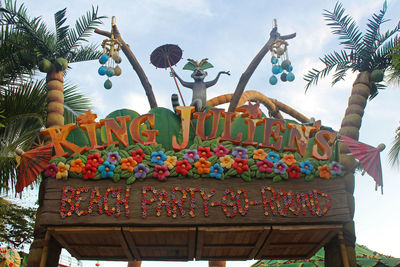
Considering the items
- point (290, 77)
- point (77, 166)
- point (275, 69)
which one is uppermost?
point (275, 69)

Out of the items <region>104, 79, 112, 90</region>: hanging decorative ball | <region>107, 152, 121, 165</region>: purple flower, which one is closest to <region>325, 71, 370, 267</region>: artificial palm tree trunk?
<region>107, 152, 121, 165</region>: purple flower

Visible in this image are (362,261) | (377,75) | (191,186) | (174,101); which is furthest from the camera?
(362,261)

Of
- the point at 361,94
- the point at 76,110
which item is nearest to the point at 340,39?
the point at 361,94

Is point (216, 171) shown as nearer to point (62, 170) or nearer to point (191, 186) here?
point (191, 186)

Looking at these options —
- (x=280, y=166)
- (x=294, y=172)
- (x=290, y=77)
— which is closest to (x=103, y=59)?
(x=290, y=77)

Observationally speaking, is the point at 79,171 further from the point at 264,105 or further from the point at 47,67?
the point at 264,105

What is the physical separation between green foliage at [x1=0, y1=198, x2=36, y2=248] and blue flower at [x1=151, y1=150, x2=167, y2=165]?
897 centimetres

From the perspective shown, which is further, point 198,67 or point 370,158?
point 198,67

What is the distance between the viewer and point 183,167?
701 centimetres

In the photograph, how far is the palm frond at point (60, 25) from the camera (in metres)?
9.53

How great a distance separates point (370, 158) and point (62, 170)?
16.2ft

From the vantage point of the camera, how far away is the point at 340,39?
364 inches

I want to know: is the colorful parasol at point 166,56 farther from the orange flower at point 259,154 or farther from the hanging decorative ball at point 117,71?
the orange flower at point 259,154

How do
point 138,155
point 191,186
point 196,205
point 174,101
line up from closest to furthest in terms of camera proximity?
point 196,205, point 191,186, point 138,155, point 174,101
